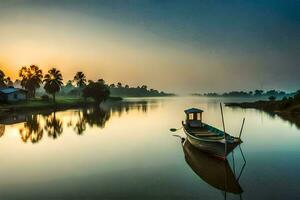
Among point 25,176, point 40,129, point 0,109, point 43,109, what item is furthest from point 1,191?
point 43,109

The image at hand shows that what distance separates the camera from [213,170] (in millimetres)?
20328

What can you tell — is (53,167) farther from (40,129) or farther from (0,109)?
(0,109)

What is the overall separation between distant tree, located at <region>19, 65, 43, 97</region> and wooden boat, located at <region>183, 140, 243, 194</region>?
296 ft

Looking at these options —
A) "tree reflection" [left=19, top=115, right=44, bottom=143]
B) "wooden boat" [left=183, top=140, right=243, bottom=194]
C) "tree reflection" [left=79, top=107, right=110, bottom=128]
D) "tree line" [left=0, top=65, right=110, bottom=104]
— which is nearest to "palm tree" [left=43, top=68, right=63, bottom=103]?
"tree line" [left=0, top=65, right=110, bottom=104]

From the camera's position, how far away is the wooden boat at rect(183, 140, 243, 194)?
55.4 feet

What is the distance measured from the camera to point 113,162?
2289cm

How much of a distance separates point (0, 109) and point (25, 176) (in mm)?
53621

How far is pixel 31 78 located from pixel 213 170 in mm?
98370

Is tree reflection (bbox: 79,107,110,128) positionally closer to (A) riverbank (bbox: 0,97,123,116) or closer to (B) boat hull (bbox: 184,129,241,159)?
(A) riverbank (bbox: 0,97,123,116)

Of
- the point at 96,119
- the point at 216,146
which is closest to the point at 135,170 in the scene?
the point at 216,146

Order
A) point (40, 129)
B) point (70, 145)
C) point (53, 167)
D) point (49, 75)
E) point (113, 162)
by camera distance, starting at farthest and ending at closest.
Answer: point (49, 75) → point (40, 129) → point (70, 145) → point (113, 162) → point (53, 167)

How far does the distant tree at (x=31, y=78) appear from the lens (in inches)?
4085

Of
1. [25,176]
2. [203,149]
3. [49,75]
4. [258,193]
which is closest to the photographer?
[258,193]

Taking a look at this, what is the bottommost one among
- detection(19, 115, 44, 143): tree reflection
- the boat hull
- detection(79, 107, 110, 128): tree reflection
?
detection(79, 107, 110, 128): tree reflection
